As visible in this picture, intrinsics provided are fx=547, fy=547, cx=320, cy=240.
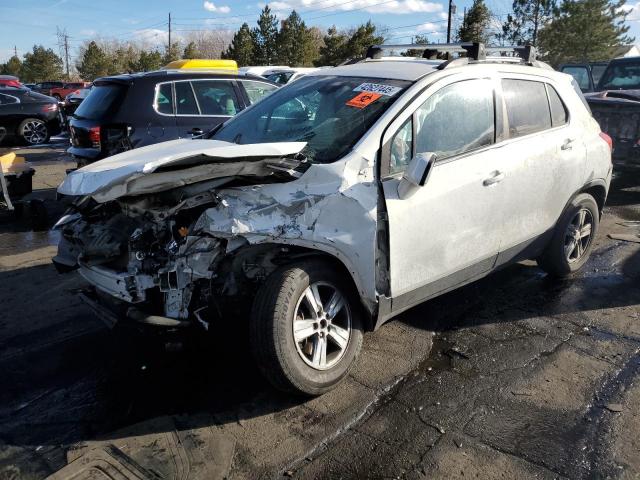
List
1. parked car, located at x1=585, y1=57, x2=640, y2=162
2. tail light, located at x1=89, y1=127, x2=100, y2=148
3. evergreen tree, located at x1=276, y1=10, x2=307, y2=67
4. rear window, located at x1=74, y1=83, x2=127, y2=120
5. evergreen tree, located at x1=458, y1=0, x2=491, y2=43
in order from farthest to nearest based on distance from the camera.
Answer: evergreen tree, located at x1=276, y1=10, x2=307, y2=67 → evergreen tree, located at x1=458, y1=0, x2=491, y2=43 → parked car, located at x1=585, y1=57, x2=640, y2=162 → rear window, located at x1=74, y1=83, x2=127, y2=120 → tail light, located at x1=89, y1=127, x2=100, y2=148

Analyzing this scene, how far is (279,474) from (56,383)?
1.69 meters

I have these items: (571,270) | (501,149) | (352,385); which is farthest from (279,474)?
(571,270)

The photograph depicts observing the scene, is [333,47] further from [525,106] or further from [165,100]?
[525,106]

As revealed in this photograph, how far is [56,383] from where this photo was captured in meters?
3.45

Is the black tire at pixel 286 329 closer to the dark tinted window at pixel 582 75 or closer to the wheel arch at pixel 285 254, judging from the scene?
the wheel arch at pixel 285 254

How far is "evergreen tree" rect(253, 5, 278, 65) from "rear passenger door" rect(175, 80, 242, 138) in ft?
110

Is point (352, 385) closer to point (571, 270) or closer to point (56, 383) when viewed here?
point (56, 383)

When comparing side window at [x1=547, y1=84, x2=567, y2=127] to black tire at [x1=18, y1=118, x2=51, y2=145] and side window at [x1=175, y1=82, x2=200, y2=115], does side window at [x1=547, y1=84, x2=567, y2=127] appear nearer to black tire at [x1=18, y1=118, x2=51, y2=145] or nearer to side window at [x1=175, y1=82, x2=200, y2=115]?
side window at [x1=175, y1=82, x2=200, y2=115]

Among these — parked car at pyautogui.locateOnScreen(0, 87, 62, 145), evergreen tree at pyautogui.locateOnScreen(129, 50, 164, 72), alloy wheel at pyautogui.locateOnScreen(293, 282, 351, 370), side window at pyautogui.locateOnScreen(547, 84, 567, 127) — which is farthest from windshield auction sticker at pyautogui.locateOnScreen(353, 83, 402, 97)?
evergreen tree at pyautogui.locateOnScreen(129, 50, 164, 72)

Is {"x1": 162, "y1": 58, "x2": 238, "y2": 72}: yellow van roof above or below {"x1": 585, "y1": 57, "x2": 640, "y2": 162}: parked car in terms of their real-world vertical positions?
above

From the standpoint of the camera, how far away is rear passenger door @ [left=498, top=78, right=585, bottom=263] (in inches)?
161

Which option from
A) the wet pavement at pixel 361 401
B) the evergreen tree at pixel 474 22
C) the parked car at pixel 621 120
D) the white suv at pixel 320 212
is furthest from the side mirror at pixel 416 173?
the evergreen tree at pixel 474 22

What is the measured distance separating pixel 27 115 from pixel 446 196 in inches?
610

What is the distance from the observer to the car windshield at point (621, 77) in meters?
11.8
